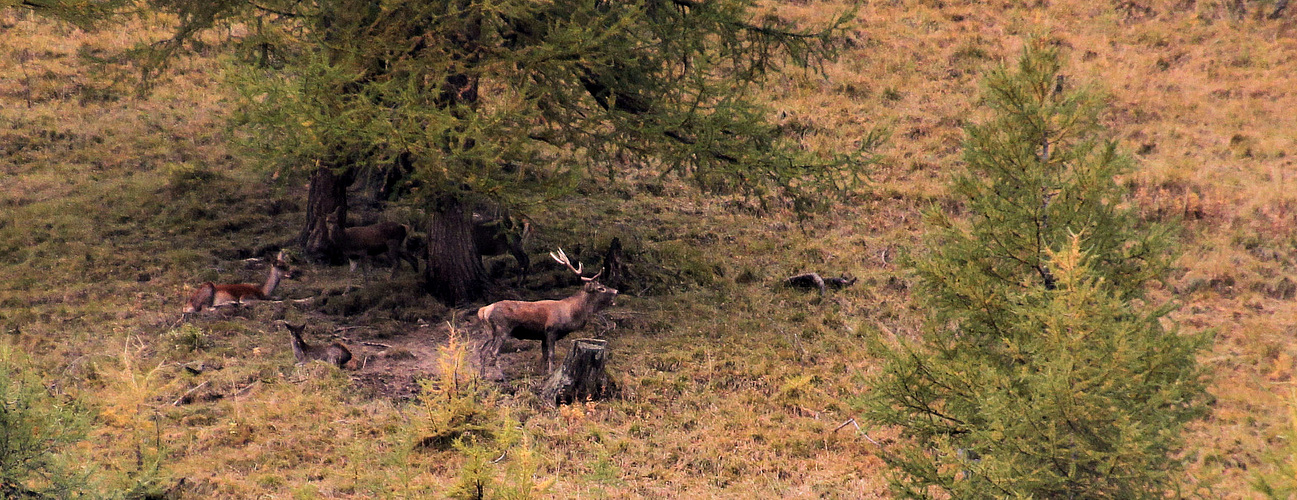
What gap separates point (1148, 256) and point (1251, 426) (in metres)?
6.15

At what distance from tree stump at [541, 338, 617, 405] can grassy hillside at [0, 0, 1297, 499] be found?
27 cm

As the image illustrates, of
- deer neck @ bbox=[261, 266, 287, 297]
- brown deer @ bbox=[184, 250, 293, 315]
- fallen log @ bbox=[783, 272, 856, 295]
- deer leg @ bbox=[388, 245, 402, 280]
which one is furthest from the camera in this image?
fallen log @ bbox=[783, 272, 856, 295]

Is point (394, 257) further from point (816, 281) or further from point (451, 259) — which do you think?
point (816, 281)

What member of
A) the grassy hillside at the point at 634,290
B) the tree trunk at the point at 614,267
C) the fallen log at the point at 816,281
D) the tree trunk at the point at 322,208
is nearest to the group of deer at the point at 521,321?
the grassy hillside at the point at 634,290

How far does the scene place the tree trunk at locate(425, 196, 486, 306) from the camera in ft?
48.5

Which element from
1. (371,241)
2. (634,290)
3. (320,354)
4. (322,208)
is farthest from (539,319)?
(322,208)

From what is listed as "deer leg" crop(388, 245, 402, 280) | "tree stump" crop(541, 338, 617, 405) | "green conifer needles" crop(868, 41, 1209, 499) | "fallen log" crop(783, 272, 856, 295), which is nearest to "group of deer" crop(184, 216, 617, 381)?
"tree stump" crop(541, 338, 617, 405)

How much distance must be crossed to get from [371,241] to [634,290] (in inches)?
157

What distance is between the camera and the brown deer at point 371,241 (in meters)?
15.5

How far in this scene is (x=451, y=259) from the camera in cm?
1484

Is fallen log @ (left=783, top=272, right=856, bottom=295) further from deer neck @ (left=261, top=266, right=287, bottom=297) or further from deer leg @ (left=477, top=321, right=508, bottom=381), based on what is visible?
deer neck @ (left=261, top=266, right=287, bottom=297)

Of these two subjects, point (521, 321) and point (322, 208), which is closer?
point (521, 321)

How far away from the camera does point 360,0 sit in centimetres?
1312

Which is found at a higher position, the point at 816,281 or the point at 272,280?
the point at 272,280
